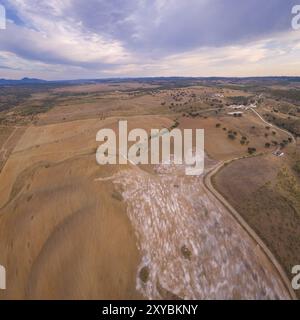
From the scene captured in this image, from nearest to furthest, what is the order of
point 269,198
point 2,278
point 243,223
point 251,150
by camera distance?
point 2,278 → point 243,223 → point 269,198 → point 251,150

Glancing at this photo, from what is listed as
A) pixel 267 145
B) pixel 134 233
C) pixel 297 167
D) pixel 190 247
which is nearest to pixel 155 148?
pixel 134 233

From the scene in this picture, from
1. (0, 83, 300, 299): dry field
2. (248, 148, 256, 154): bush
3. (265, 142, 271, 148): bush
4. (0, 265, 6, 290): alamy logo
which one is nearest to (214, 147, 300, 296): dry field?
(0, 83, 300, 299): dry field

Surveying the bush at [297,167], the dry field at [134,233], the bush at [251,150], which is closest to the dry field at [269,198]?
the dry field at [134,233]

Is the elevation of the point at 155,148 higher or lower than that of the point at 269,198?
higher

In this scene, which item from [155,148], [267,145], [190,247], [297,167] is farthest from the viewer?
[267,145]

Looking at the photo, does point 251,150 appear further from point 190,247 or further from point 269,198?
point 190,247

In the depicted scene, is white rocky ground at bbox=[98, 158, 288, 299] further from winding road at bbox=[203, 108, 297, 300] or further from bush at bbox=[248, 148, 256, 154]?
bush at bbox=[248, 148, 256, 154]

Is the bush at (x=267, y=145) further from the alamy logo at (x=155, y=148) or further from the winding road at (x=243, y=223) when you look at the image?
the winding road at (x=243, y=223)

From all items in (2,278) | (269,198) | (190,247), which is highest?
(269,198)
